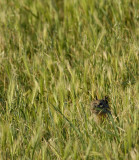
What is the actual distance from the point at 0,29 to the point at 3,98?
93 cm

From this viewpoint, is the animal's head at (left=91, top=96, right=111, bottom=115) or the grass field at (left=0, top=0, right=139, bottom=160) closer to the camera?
the grass field at (left=0, top=0, right=139, bottom=160)

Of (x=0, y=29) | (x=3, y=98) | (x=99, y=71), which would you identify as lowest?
(x=3, y=98)

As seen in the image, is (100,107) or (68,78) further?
(68,78)

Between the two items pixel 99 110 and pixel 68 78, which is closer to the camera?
pixel 99 110

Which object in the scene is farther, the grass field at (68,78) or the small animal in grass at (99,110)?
the small animal in grass at (99,110)

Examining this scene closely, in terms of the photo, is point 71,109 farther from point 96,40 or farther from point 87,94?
point 96,40

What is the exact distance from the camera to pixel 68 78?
311cm

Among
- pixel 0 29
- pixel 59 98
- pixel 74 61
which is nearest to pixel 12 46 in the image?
pixel 0 29

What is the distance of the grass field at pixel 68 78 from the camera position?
2268 mm

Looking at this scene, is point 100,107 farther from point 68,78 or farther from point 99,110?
point 68,78

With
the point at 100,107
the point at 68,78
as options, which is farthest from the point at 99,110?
the point at 68,78

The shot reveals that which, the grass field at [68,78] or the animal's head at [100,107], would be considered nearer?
the grass field at [68,78]

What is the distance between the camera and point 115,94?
266 cm

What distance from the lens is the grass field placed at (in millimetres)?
2268
